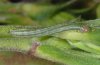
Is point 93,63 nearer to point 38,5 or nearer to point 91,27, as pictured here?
point 91,27

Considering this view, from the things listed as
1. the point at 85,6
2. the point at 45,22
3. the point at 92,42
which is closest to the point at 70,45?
the point at 92,42

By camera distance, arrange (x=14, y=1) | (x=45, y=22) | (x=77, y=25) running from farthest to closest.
Result: (x=14, y=1), (x=45, y=22), (x=77, y=25)

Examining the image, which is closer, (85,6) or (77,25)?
(77,25)

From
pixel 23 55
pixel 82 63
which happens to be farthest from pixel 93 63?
pixel 23 55

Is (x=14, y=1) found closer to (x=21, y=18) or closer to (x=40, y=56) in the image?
(x=21, y=18)

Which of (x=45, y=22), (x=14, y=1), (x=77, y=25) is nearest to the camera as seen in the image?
(x=77, y=25)

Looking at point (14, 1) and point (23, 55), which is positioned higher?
point (14, 1)

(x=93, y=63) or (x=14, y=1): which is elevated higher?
(x=14, y=1)

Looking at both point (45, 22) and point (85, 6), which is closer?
point (45, 22)

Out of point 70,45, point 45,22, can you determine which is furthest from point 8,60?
point 45,22
